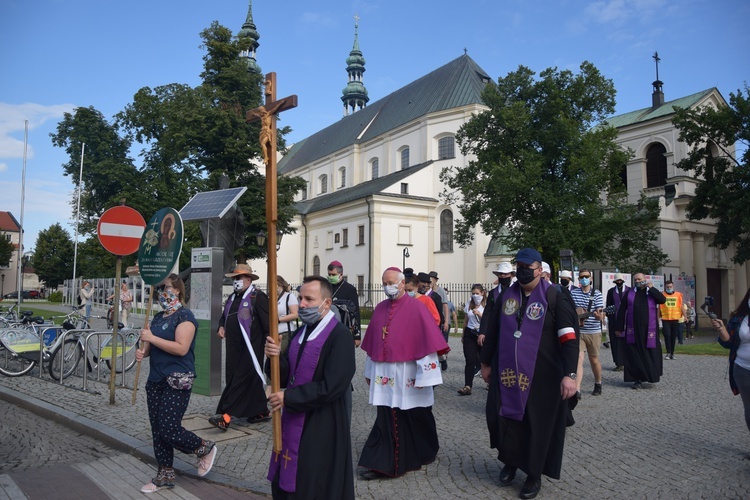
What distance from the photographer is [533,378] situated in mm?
4887

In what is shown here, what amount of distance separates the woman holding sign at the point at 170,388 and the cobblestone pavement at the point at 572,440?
1.52 ft

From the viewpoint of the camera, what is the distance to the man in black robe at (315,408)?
350 centimetres

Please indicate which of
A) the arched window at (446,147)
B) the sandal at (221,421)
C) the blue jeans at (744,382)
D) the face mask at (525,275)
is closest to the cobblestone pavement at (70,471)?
the sandal at (221,421)

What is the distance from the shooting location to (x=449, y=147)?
43.2 metres

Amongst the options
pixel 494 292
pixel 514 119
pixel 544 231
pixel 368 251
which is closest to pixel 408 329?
pixel 494 292

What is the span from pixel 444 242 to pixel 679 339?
955 inches

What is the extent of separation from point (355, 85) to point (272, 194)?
257 feet

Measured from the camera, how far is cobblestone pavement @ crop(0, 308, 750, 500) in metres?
5.04

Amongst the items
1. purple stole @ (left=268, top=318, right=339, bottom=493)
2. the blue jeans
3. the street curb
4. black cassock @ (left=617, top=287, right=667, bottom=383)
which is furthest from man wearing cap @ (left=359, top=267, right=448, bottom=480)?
black cassock @ (left=617, top=287, right=667, bottom=383)

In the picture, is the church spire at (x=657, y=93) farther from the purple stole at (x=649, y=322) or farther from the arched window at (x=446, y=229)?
the purple stole at (x=649, y=322)

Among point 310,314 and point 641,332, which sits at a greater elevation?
point 310,314

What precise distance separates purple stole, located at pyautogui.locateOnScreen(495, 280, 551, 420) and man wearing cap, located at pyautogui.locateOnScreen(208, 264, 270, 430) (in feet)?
10.3

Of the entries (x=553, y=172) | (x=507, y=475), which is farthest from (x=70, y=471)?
(x=553, y=172)

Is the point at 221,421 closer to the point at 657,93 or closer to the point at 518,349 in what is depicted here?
the point at 518,349
